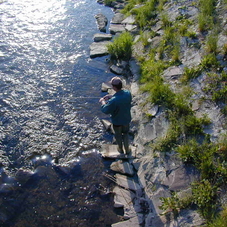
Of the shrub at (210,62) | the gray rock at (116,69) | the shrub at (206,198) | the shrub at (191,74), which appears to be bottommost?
the shrub at (206,198)

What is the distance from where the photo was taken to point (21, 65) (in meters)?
10.1

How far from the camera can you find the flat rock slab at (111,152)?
6496mm

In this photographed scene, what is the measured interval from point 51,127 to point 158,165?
341 cm

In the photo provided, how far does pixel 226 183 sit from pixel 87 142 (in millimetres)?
3703

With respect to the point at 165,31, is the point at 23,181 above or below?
below

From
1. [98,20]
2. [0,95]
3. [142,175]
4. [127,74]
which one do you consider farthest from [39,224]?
[98,20]

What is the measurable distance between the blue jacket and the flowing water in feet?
4.64

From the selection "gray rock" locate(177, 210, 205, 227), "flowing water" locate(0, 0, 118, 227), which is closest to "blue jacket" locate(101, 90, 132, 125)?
"flowing water" locate(0, 0, 118, 227)

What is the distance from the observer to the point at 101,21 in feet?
44.0

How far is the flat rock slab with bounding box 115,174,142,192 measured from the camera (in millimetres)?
5703

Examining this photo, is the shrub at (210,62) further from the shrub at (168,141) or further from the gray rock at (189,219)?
the gray rock at (189,219)

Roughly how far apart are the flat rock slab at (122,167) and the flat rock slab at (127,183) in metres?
0.13

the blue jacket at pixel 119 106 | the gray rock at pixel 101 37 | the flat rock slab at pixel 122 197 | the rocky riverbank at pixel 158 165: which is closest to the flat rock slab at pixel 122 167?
the rocky riverbank at pixel 158 165

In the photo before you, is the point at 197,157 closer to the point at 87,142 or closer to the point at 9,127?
the point at 87,142
